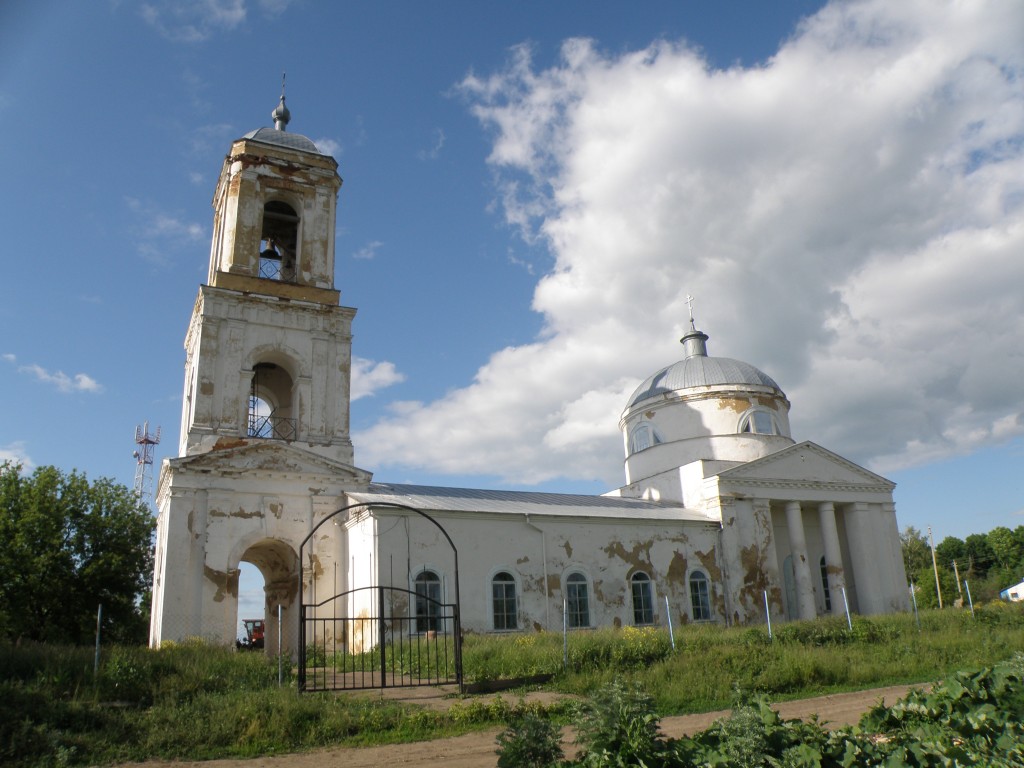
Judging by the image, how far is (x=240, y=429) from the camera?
71.4ft

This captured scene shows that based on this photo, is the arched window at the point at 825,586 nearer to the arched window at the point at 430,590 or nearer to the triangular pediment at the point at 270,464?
the arched window at the point at 430,590

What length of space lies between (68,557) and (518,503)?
1760 cm

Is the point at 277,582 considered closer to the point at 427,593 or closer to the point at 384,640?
the point at 427,593

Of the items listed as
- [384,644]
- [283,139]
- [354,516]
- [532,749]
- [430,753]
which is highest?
[283,139]

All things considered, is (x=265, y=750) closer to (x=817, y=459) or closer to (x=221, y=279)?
(x=221, y=279)

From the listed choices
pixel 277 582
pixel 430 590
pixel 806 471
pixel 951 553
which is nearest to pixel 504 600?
pixel 430 590

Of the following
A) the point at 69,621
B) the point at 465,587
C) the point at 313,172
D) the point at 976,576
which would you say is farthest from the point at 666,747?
the point at 976,576

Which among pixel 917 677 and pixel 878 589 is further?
pixel 878 589

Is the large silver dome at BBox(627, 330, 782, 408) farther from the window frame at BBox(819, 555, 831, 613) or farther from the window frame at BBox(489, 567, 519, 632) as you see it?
the window frame at BBox(489, 567, 519, 632)

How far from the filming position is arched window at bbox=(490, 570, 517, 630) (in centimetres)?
2206

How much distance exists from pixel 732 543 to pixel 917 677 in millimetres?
10655

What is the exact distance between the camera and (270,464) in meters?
21.3

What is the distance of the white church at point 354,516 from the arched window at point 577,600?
0.05 meters

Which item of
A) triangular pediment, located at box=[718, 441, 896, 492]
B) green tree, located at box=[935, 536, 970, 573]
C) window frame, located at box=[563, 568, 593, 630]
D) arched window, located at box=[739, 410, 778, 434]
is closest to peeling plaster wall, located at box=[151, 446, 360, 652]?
window frame, located at box=[563, 568, 593, 630]
